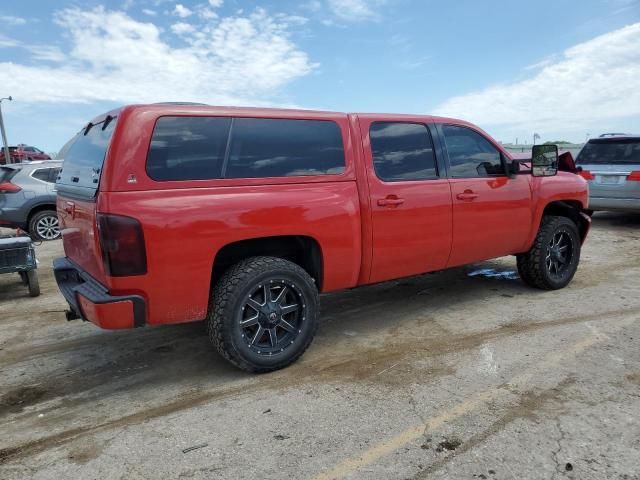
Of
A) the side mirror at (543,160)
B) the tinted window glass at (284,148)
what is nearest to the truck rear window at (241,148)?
the tinted window glass at (284,148)

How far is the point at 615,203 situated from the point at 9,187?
11555 mm

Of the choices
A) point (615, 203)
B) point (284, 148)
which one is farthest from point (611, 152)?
point (284, 148)

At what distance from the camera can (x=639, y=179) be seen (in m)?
8.91

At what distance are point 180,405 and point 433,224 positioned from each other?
2.51 meters

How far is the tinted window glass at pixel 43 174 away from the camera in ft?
32.5

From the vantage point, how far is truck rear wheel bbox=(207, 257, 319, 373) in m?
3.34

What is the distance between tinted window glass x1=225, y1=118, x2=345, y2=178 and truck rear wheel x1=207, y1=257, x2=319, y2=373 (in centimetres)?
66

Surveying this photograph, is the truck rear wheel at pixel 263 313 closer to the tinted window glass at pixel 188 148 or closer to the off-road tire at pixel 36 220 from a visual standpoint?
the tinted window glass at pixel 188 148

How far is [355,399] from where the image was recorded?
10.3 ft

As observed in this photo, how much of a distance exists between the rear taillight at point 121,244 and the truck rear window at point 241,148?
0.36 m

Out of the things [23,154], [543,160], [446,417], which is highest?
[23,154]

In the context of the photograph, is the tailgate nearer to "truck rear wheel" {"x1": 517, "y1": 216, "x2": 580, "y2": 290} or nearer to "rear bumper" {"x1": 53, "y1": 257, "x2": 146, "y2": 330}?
"truck rear wheel" {"x1": 517, "y1": 216, "x2": 580, "y2": 290}

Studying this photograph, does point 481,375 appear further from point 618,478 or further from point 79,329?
point 79,329

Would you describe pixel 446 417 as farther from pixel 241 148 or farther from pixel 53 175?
pixel 53 175
